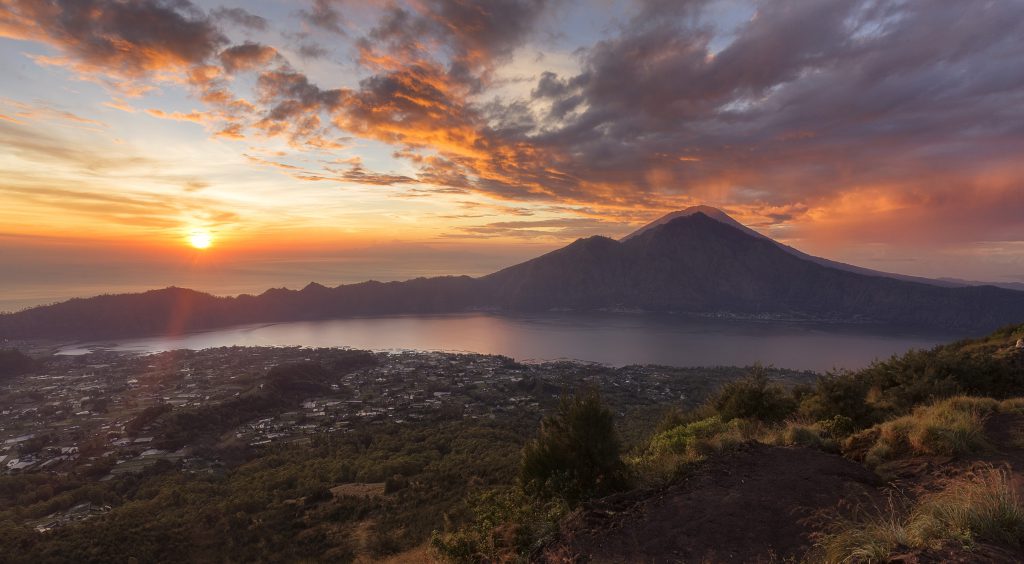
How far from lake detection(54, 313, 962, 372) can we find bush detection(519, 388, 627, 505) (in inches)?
3731

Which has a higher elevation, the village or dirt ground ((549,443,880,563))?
dirt ground ((549,443,880,563))

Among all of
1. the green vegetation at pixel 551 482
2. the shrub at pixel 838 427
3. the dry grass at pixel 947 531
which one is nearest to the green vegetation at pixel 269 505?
the green vegetation at pixel 551 482

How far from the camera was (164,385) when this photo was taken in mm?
61250

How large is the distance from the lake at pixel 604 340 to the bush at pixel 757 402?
A: 86.7 metres

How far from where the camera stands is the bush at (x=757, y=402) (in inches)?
611

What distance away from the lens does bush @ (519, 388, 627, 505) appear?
29.7 ft

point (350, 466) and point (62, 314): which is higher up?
point (62, 314)

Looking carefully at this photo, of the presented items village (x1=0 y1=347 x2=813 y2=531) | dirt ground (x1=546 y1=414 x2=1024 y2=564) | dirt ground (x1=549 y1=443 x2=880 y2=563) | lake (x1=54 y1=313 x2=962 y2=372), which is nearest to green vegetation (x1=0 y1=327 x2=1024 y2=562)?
dirt ground (x1=546 y1=414 x2=1024 y2=564)

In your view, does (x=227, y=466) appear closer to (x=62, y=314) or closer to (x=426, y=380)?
(x=426, y=380)

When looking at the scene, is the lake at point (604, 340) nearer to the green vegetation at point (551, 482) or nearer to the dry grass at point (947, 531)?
the green vegetation at point (551, 482)

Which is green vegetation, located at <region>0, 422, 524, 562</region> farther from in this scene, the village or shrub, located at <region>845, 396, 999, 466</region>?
shrub, located at <region>845, 396, 999, 466</region>

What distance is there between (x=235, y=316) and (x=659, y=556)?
19808 centimetres

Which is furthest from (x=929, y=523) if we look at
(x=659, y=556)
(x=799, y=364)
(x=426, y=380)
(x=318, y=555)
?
(x=799, y=364)

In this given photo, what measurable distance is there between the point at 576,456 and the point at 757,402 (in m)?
10.1
